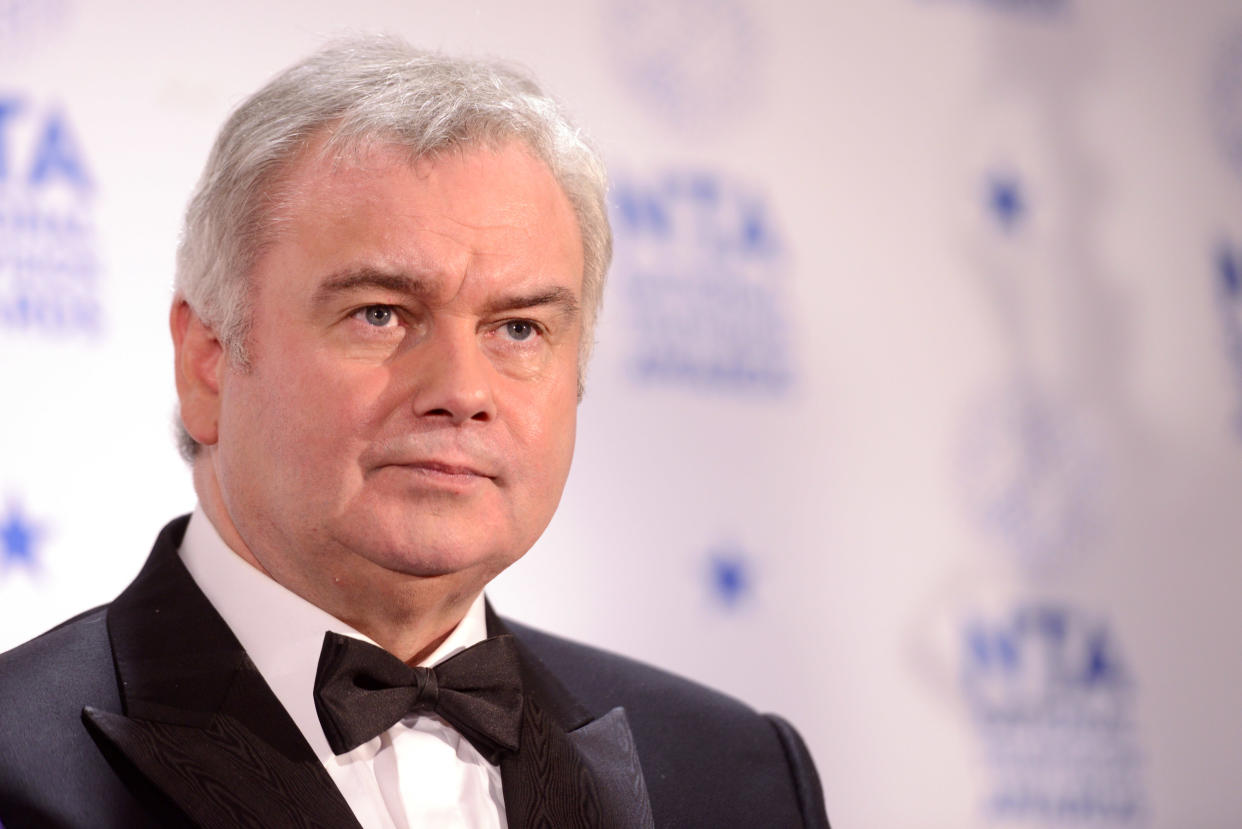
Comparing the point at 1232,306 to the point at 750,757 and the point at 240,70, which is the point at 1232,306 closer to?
the point at 750,757

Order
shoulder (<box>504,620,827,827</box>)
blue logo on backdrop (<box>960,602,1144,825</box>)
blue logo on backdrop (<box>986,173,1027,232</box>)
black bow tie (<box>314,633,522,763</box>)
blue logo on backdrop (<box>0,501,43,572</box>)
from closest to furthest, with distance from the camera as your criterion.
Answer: black bow tie (<box>314,633,522,763</box>) → shoulder (<box>504,620,827,827</box>) → blue logo on backdrop (<box>0,501,43,572</box>) → blue logo on backdrop (<box>960,602,1144,825</box>) → blue logo on backdrop (<box>986,173,1027,232</box>)

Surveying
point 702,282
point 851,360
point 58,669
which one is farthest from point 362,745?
point 851,360

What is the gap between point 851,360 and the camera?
120 inches

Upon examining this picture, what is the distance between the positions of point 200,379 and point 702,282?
124 cm

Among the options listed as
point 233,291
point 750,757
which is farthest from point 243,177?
point 750,757

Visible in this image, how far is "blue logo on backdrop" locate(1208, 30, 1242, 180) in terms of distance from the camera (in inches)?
138

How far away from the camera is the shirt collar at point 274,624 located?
1729 millimetres

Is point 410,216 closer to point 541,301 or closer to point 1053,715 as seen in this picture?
point 541,301

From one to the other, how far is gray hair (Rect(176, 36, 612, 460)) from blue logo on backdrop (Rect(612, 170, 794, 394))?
89 cm

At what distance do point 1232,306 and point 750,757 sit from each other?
1.96m

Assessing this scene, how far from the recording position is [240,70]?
8.37 feet

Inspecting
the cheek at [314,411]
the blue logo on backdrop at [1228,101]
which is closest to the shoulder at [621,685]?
the cheek at [314,411]

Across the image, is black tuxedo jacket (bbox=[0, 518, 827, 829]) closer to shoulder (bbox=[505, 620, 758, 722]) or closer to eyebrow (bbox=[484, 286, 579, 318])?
shoulder (bbox=[505, 620, 758, 722])

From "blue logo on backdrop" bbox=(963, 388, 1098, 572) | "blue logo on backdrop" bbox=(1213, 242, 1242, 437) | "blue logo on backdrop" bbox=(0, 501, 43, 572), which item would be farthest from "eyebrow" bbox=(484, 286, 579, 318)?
"blue logo on backdrop" bbox=(1213, 242, 1242, 437)
